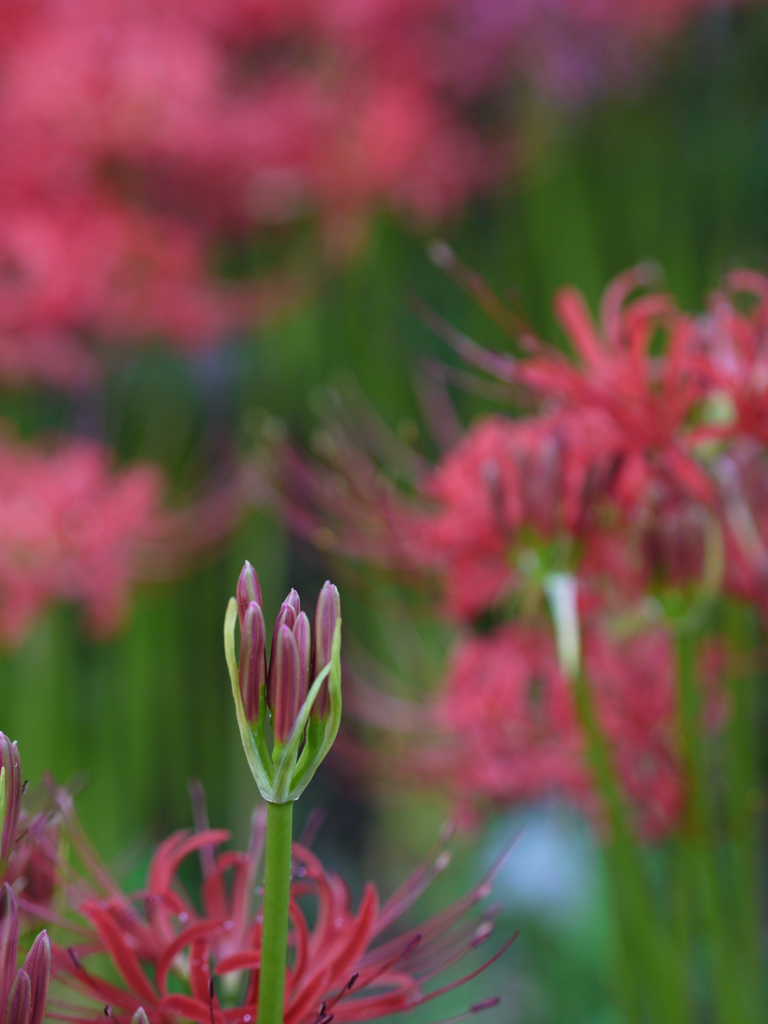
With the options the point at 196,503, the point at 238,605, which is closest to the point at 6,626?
the point at 196,503

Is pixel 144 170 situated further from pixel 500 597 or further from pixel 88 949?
pixel 88 949

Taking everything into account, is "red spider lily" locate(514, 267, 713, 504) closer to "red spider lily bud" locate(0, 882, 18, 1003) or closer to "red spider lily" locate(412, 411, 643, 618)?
"red spider lily" locate(412, 411, 643, 618)

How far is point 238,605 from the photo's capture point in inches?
10.0

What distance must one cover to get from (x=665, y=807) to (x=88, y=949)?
1.08ft

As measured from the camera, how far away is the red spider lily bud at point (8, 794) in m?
0.24

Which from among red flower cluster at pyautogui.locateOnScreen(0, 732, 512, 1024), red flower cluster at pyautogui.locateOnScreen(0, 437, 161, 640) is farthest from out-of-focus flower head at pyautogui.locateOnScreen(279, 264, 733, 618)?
red flower cluster at pyautogui.locateOnScreen(0, 437, 161, 640)

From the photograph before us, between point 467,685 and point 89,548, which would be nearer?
point 467,685

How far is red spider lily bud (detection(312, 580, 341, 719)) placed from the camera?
249 mm

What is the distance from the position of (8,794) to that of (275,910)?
0.07 meters

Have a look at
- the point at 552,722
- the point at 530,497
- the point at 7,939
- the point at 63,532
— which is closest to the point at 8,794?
the point at 7,939

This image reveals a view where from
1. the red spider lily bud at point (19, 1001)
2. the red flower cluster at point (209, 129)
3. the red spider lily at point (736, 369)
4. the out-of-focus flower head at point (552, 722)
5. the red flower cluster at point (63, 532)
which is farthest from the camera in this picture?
the red flower cluster at point (209, 129)

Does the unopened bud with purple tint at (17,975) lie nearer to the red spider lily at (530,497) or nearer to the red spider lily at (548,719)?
the red spider lily at (530,497)

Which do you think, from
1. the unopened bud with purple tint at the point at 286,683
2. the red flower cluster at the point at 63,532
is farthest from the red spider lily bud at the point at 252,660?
the red flower cluster at the point at 63,532

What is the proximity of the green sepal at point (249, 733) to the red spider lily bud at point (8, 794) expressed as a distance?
50 millimetres
